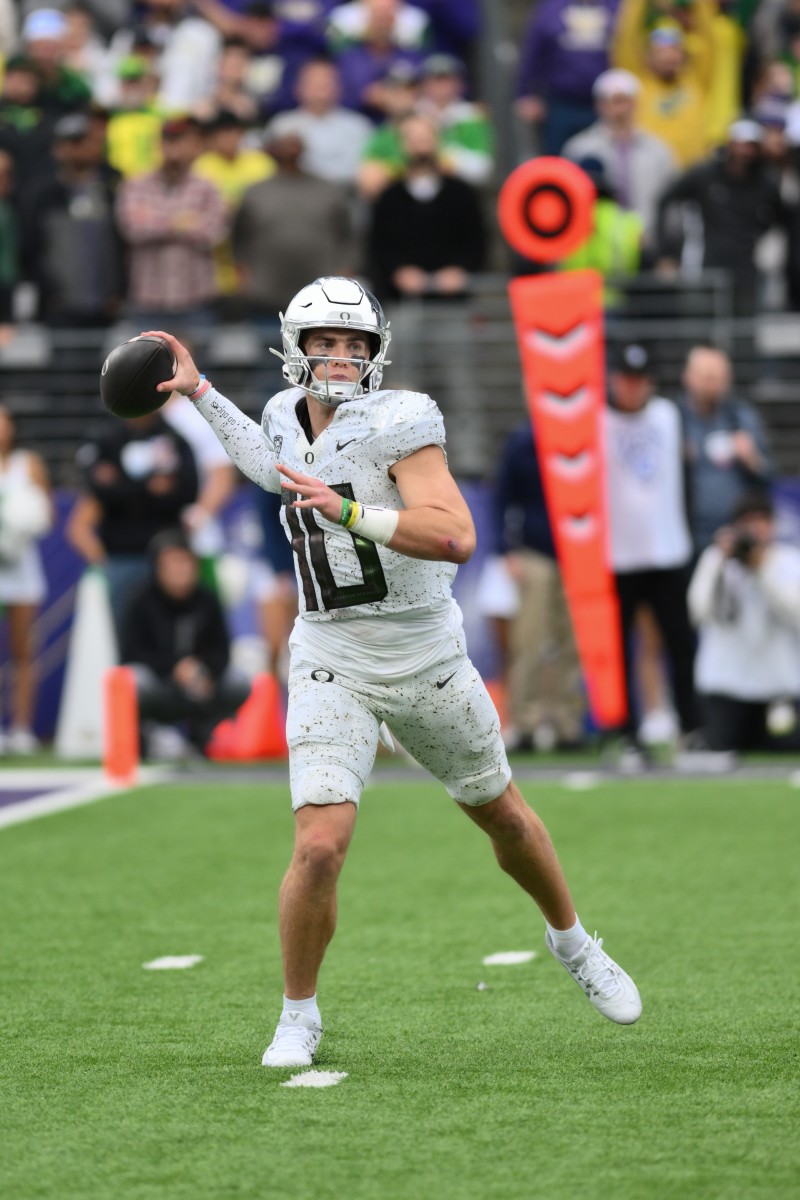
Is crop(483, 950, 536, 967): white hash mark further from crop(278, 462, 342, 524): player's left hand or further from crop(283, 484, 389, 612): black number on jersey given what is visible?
crop(278, 462, 342, 524): player's left hand

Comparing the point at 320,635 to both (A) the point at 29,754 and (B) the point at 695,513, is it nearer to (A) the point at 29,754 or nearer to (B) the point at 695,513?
(B) the point at 695,513

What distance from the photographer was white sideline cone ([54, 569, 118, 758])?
12.6 meters

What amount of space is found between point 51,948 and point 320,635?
1.91 metres

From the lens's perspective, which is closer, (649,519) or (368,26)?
(649,519)

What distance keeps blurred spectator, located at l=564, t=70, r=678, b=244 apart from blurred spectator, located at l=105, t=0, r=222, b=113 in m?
3.00

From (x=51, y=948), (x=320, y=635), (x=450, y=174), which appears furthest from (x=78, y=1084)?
(x=450, y=174)

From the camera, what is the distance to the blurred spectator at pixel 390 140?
14.0 meters

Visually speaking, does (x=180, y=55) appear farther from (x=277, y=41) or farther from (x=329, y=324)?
(x=329, y=324)

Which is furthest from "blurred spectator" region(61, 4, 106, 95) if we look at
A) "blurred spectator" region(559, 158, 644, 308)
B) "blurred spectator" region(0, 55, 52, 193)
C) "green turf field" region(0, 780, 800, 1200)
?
"green turf field" region(0, 780, 800, 1200)

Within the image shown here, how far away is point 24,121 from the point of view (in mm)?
14227

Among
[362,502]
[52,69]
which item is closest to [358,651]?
[362,502]

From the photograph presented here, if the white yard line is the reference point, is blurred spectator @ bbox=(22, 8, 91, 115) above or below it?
above

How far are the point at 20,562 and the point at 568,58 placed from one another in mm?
5075

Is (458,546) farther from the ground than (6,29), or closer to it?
closer to it
